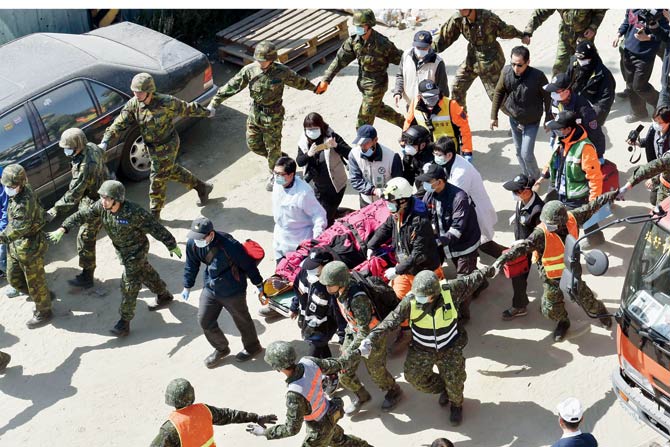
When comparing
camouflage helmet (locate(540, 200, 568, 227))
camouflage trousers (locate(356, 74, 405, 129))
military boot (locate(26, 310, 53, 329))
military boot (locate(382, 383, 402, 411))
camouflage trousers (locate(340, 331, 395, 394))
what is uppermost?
camouflage helmet (locate(540, 200, 568, 227))

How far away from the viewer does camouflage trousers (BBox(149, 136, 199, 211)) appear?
11.3 m

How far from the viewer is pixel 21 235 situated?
9.84 m

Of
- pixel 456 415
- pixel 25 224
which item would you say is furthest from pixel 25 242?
pixel 456 415

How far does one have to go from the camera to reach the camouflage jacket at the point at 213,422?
712cm

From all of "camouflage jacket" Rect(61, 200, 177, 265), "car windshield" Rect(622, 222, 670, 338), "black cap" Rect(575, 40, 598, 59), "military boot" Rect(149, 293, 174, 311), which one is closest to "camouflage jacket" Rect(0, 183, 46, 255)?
"camouflage jacket" Rect(61, 200, 177, 265)

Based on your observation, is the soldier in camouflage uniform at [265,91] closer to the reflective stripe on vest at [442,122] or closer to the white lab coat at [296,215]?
the reflective stripe on vest at [442,122]

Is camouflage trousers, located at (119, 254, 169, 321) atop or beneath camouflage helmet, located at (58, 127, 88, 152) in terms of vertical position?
beneath

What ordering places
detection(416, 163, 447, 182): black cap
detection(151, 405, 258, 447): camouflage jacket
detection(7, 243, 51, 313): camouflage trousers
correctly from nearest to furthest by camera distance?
1. detection(151, 405, 258, 447): camouflage jacket
2. detection(416, 163, 447, 182): black cap
3. detection(7, 243, 51, 313): camouflage trousers

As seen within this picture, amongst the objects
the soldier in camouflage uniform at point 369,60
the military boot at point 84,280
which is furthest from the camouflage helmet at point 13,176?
the soldier in camouflage uniform at point 369,60

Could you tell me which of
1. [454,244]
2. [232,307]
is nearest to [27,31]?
[232,307]

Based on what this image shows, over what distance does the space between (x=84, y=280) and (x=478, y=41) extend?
17.7ft

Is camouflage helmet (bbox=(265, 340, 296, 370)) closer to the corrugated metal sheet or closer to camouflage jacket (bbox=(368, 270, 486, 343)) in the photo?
camouflage jacket (bbox=(368, 270, 486, 343))

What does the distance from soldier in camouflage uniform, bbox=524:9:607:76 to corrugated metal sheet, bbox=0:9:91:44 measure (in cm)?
664

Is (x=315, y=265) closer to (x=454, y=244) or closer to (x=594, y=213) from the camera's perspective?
(x=454, y=244)
